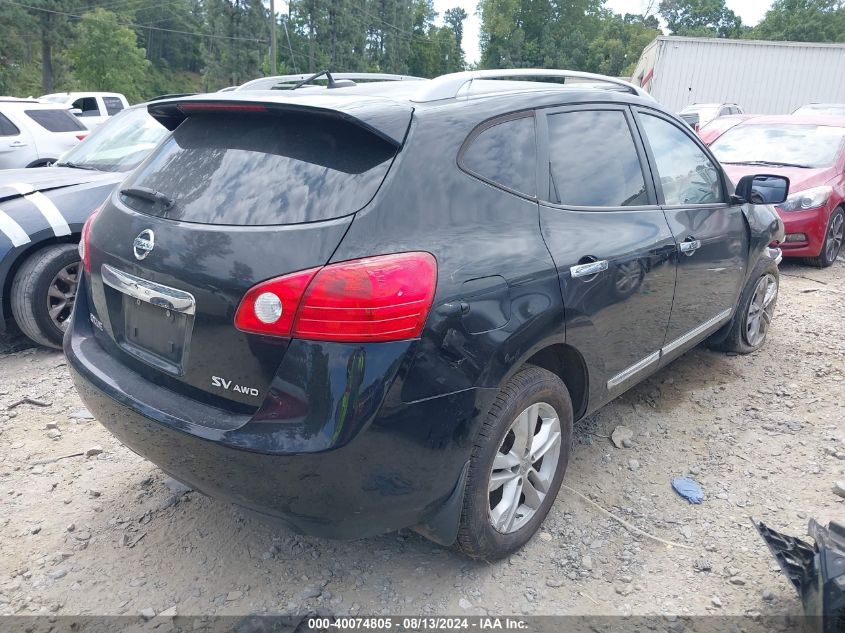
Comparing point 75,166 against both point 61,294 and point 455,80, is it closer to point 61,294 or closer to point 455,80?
point 61,294

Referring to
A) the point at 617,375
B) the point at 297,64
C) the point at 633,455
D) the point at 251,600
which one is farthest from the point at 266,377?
the point at 297,64

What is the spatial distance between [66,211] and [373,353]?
3.59 m

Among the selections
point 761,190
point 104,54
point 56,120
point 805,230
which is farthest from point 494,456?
point 104,54

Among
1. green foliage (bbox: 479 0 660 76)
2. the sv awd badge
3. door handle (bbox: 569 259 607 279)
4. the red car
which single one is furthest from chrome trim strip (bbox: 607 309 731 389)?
green foliage (bbox: 479 0 660 76)

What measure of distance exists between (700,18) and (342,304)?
323 ft

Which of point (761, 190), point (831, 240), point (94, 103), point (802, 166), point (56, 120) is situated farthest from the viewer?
point (94, 103)

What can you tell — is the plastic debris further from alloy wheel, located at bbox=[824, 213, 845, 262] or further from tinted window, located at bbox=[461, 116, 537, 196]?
alloy wheel, located at bbox=[824, 213, 845, 262]

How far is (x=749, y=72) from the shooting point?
21438 millimetres

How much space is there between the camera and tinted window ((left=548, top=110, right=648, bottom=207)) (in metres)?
2.70

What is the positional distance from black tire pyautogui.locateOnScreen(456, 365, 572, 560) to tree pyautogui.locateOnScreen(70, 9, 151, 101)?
1800 inches

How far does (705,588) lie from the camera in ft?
8.18

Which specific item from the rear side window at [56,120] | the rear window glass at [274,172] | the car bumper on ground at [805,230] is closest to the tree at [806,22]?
the car bumper on ground at [805,230]

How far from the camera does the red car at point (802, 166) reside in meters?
7.13

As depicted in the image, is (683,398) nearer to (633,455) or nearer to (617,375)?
(633,455)
